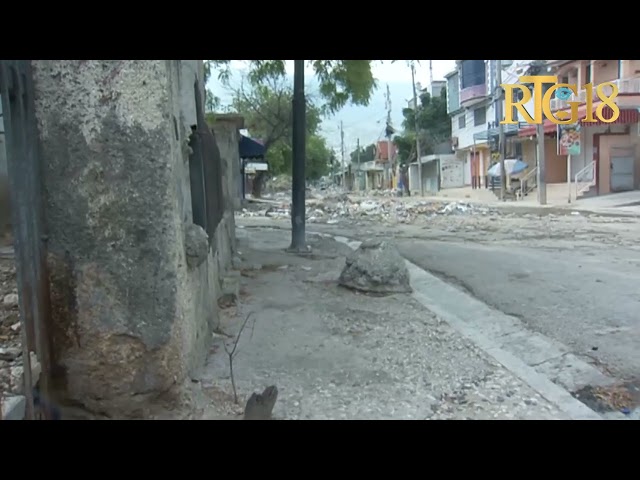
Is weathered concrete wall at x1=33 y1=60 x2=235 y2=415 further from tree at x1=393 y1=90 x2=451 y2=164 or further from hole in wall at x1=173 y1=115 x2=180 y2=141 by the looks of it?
tree at x1=393 y1=90 x2=451 y2=164

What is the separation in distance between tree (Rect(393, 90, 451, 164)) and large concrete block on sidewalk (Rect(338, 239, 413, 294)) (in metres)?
44.9

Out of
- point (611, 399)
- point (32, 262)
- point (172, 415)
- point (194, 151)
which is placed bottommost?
point (611, 399)

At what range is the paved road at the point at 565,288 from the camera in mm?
4695

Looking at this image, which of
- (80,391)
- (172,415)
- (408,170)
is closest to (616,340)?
(172,415)

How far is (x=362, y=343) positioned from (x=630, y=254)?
632 cm

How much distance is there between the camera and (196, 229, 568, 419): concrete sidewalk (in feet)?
11.3

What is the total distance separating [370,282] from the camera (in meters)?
6.56

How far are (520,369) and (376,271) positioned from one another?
260cm

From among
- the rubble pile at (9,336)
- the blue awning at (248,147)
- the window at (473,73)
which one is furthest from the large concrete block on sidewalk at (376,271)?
the window at (473,73)

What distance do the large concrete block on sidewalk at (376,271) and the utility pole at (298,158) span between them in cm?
323

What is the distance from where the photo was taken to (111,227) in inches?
118

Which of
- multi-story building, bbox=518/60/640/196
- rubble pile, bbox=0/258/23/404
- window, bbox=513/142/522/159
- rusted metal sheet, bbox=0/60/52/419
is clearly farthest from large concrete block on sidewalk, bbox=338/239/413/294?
window, bbox=513/142/522/159

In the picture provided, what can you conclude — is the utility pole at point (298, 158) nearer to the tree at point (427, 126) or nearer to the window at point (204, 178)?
the window at point (204, 178)

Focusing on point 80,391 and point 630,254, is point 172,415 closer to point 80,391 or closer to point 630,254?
point 80,391
